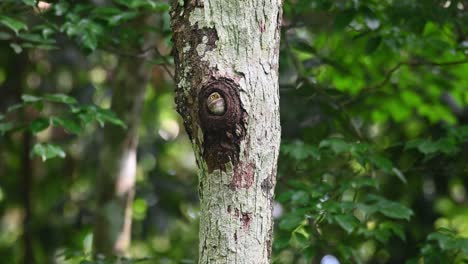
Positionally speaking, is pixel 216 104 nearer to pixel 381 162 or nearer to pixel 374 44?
pixel 381 162

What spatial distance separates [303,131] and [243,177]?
1482 millimetres

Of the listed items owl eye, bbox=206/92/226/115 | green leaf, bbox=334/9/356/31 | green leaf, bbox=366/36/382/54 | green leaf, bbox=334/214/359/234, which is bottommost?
green leaf, bbox=334/214/359/234

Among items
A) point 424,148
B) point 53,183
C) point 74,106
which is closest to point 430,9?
point 424,148

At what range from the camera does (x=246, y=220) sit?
109 cm

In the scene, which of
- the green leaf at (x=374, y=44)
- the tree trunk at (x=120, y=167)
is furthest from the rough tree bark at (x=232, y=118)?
the tree trunk at (x=120, y=167)

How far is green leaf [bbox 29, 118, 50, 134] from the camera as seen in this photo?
5.98 feet

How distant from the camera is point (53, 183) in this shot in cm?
371

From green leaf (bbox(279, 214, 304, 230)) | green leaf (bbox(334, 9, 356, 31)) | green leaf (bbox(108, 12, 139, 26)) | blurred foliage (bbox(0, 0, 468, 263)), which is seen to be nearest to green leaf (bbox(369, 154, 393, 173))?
blurred foliage (bbox(0, 0, 468, 263))

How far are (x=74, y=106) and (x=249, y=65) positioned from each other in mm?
944

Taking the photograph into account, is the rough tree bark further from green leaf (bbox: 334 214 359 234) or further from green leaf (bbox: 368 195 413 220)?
green leaf (bbox: 368 195 413 220)

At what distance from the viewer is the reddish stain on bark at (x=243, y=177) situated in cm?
108

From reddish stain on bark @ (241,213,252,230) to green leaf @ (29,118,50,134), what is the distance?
2.95ft

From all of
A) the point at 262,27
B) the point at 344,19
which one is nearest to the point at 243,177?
the point at 262,27

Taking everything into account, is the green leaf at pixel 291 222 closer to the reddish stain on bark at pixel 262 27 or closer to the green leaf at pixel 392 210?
the green leaf at pixel 392 210
